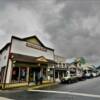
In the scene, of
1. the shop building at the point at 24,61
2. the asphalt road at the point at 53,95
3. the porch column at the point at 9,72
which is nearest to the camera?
the asphalt road at the point at 53,95

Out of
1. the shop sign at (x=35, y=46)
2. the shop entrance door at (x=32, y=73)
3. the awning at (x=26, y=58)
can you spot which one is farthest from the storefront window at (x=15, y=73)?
the shop sign at (x=35, y=46)

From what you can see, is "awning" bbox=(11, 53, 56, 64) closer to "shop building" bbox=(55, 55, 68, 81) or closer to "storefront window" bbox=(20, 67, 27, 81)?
"storefront window" bbox=(20, 67, 27, 81)

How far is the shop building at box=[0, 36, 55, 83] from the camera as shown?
28406 mm

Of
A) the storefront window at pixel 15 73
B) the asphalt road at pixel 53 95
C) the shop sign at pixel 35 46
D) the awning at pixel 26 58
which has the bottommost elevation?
the asphalt road at pixel 53 95

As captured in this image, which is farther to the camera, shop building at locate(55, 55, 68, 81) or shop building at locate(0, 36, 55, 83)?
shop building at locate(55, 55, 68, 81)

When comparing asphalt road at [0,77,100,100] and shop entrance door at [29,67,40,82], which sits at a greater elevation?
shop entrance door at [29,67,40,82]

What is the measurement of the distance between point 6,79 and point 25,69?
4.40 meters

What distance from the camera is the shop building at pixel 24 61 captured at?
28406mm

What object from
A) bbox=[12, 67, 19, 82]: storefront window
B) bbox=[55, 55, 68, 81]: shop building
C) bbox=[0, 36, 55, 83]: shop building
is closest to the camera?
bbox=[0, 36, 55, 83]: shop building

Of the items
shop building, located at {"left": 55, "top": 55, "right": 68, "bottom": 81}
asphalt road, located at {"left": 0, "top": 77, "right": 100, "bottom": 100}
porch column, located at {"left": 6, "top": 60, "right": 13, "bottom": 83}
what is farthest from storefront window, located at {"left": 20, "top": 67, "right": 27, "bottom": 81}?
shop building, located at {"left": 55, "top": 55, "right": 68, "bottom": 81}

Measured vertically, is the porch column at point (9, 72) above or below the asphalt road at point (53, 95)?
above

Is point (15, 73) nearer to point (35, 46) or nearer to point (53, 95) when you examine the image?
point (35, 46)

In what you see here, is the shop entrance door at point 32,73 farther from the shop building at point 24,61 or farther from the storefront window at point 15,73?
the storefront window at point 15,73

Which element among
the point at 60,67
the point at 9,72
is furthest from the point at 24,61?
the point at 60,67
